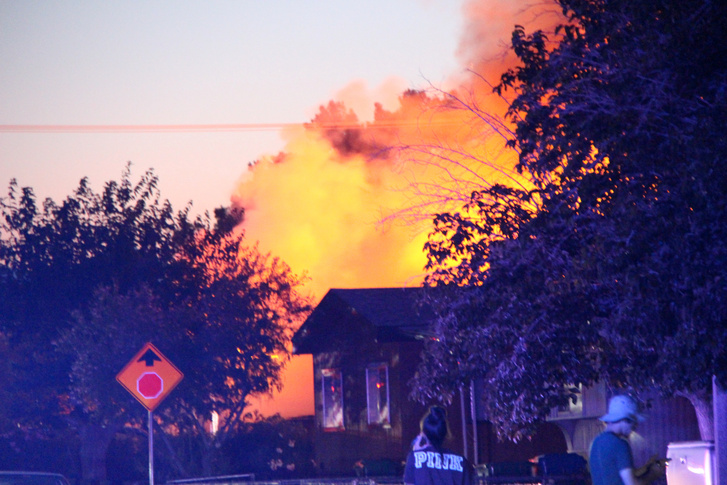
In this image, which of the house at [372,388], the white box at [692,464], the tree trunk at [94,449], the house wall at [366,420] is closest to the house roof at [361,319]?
the house at [372,388]

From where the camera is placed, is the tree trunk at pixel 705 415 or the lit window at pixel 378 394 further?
the lit window at pixel 378 394

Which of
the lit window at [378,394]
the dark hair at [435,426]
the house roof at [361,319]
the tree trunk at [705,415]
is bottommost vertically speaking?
the dark hair at [435,426]

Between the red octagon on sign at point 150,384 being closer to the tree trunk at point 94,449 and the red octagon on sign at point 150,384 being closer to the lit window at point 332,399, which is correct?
the lit window at point 332,399

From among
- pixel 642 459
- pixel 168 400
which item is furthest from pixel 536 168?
pixel 168 400

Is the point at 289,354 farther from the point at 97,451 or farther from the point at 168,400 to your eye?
the point at 97,451

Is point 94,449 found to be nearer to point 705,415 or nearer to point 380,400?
point 380,400

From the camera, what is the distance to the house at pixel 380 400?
2584 centimetres

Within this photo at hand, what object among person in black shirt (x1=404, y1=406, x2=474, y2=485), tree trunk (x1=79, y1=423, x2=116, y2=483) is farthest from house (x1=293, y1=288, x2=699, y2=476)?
person in black shirt (x1=404, y1=406, x2=474, y2=485)

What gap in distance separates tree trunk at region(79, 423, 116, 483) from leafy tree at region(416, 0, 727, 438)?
71.0 feet

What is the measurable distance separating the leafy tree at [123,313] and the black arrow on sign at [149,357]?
1728 cm

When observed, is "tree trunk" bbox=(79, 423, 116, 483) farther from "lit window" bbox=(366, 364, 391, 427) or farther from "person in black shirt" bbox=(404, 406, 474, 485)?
"person in black shirt" bbox=(404, 406, 474, 485)

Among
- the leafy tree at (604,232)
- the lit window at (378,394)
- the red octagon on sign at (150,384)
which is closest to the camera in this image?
the leafy tree at (604,232)

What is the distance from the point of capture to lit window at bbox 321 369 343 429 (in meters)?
31.2

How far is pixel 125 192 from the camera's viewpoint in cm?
3984
